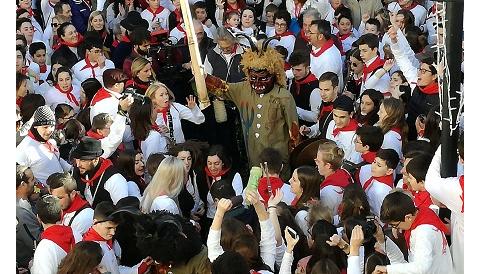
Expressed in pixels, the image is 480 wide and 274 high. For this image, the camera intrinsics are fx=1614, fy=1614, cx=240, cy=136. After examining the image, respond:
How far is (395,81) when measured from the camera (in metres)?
11.0

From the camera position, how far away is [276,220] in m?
9.09

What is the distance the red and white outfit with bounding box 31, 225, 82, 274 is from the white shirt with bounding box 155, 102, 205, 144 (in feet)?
6.29

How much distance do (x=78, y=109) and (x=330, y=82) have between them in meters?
1.78

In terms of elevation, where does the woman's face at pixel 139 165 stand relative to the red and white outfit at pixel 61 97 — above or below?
below

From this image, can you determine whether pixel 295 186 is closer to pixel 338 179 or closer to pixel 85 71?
pixel 338 179

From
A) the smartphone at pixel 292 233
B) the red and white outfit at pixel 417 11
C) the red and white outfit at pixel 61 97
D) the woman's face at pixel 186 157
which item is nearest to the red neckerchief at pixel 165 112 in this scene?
the woman's face at pixel 186 157

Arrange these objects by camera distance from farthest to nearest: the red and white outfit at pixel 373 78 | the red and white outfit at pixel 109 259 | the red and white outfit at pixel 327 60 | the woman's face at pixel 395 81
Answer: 1. the red and white outfit at pixel 327 60
2. the red and white outfit at pixel 373 78
3. the woman's face at pixel 395 81
4. the red and white outfit at pixel 109 259

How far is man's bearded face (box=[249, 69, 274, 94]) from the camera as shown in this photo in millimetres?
10523

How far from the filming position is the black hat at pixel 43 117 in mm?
10141

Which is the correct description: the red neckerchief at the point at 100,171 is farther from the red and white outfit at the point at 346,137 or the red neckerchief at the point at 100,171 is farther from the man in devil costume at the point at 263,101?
the red and white outfit at the point at 346,137

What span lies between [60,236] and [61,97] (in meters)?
2.54

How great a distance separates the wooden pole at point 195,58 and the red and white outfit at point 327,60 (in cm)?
137

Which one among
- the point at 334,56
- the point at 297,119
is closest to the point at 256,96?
the point at 297,119

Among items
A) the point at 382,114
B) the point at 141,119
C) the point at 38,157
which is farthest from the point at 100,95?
the point at 382,114
